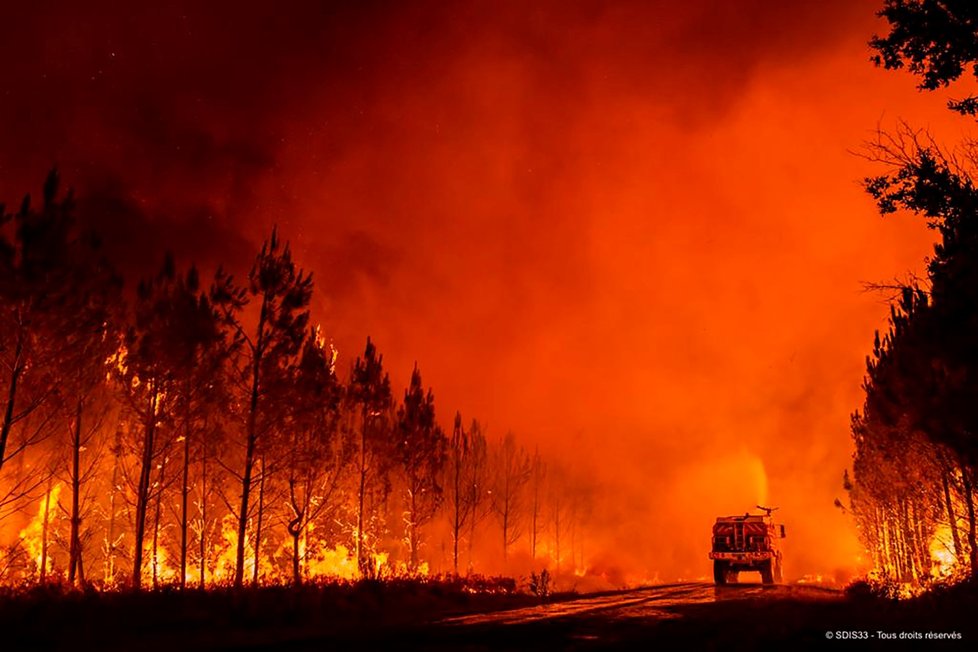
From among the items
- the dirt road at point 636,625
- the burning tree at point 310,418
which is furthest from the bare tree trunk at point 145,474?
the dirt road at point 636,625

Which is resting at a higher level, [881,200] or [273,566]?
[881,200]

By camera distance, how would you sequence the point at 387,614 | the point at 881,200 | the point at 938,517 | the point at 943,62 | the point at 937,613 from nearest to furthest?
the point at 943,62 < the point at 881,200 < the point at 937,613 < the point at 387,614 < the point at 938,517

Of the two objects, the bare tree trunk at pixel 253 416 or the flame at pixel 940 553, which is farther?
the flame at pixel 940 553

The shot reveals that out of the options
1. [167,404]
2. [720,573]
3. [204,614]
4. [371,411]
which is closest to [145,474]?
[167,404]

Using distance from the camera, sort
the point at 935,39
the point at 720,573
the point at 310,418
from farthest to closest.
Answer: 1. the point at 720,573
2. the point at 310,418
3. the point at 935,39

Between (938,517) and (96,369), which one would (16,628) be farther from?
(938,517)

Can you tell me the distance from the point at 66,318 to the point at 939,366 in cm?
2396

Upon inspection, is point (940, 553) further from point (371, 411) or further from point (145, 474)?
point (145, 474)

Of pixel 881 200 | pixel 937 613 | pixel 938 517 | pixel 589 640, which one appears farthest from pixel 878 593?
pixel 881 200

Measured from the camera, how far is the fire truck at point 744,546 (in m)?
34.8

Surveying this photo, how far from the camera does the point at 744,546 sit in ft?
115

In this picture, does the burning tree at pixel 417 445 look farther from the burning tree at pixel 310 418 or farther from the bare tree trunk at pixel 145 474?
the bare tree trunk at pixel 145 474

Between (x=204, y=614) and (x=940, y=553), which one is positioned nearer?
(x=204, y=614)

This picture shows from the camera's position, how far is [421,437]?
123ft
